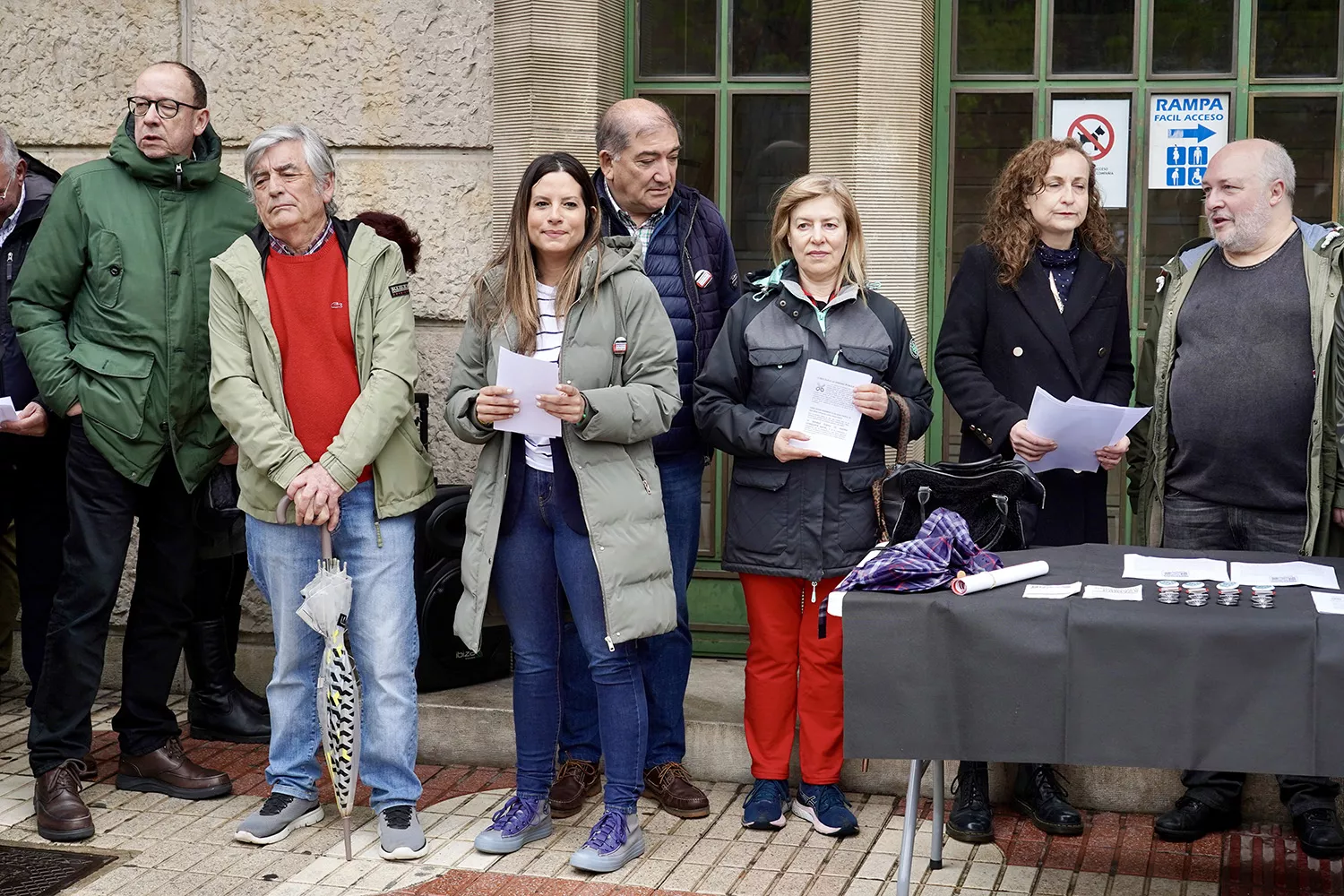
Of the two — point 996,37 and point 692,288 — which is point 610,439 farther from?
point 996,37

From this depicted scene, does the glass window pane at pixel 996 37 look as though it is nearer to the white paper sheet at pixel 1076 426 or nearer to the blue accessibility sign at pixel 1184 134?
the blue accessibility sign at pixel 1184 134

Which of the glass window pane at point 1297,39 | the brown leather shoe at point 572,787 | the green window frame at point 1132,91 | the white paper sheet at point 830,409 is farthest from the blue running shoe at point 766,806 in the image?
the glass window pane at point 1297,39

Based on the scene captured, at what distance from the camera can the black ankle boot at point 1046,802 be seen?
15.7 ft

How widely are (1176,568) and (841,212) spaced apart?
146 centimetres

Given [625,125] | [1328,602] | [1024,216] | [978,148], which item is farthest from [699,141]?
→ [1328,602]

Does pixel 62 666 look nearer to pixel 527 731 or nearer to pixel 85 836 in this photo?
pixel 85 836

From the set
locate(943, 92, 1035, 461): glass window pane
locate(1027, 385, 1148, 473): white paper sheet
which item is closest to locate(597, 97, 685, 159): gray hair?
locate(1027, 385, 1148, 473): white paper sheet

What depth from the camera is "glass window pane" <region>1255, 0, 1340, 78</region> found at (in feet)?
18.4

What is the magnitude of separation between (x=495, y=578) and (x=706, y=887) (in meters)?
1.13

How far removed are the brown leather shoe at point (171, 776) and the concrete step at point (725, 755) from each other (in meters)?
0.73

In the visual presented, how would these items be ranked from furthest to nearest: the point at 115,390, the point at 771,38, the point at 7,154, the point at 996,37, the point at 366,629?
the point at 771,38
the point at 996,37
the point at 7,154
the point at 115,390
the point at 366,629

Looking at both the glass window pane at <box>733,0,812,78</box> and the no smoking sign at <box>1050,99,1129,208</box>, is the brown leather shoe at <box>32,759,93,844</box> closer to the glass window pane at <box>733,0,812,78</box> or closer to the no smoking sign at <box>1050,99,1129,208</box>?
the glass window pane at <box>733,0,812,78</box>

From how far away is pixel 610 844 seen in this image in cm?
456

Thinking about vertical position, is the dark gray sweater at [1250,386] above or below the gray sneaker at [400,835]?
above
